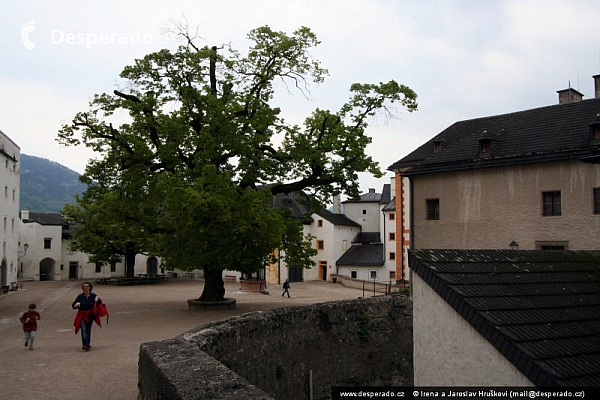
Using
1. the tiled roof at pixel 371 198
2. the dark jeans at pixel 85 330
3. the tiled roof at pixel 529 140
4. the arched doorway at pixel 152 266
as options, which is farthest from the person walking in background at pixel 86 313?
the arched doorway at pixel 152 266

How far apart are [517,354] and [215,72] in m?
21.8

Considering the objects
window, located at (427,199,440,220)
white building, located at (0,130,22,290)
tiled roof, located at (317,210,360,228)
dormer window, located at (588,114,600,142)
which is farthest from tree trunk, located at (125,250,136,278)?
dormer window, located at (588,114,600,142)

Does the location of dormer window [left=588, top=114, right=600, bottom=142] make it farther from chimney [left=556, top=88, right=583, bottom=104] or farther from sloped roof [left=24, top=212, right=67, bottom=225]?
sloped roof [left=24, top=212, right=67, bottom=225]

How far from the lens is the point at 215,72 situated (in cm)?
2539

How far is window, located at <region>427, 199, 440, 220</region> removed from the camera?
76.1ft

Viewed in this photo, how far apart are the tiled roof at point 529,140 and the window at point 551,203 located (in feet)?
4.41

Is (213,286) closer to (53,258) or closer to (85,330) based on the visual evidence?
(85,330)

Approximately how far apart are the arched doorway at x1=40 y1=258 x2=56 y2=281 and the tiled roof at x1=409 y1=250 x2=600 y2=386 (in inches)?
2183

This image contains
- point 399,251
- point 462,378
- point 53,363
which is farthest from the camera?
point 399,251

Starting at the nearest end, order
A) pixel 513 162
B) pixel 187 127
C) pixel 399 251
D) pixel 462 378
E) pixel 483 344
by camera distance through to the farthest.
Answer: pixel 483 344 < pixel 462 378 < pixel 513 162 < pixel 187 127 < pixel 399 251

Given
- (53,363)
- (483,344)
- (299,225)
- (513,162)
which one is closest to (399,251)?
(299,225)

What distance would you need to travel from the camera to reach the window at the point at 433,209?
23.2 meters

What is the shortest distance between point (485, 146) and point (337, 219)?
31.8 meters

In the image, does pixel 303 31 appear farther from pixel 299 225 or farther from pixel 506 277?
pixel 506 277
